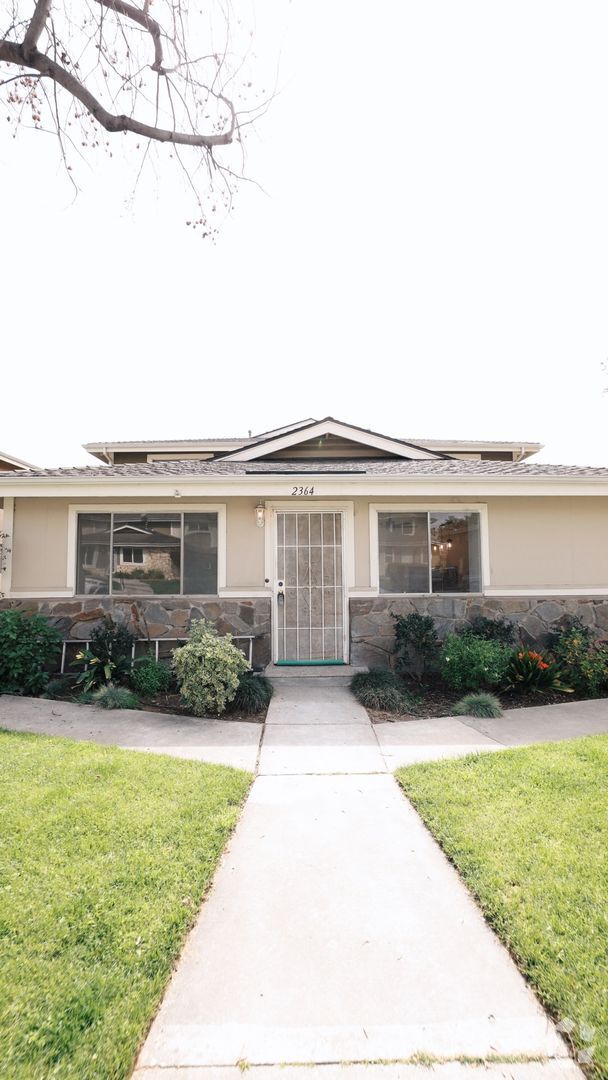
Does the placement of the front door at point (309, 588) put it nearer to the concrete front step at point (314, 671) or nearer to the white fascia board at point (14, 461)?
the concrete front step at point (314, 671)

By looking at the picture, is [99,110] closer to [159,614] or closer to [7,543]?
[7,543]

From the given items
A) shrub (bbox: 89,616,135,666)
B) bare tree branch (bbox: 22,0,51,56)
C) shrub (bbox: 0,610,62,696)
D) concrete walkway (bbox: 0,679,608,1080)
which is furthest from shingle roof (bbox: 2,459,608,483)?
concrete walkway (bbox: 0,679,608,1080)

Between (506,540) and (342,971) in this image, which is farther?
(506,540)

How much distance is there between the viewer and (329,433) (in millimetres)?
9867

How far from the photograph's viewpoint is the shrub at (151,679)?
6.54 m

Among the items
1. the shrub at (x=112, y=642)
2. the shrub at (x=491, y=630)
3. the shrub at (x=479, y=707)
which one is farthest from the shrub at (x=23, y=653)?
the shrub at (x=491, y=630)

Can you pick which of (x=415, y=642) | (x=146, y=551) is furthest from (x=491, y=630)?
(x=146, y=551)

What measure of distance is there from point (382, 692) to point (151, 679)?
302cm

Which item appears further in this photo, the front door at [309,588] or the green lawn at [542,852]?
the front door at [309,588]

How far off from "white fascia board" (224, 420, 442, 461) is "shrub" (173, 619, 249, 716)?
4.64m

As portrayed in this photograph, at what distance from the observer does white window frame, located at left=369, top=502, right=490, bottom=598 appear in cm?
785

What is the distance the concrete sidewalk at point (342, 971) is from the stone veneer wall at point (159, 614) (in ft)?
14.1

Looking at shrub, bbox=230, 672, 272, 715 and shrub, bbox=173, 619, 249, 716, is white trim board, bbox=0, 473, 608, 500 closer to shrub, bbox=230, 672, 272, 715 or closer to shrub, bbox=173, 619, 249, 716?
shrub, bbox=173, 619, 249, 716

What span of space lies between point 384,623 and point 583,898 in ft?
17.3
